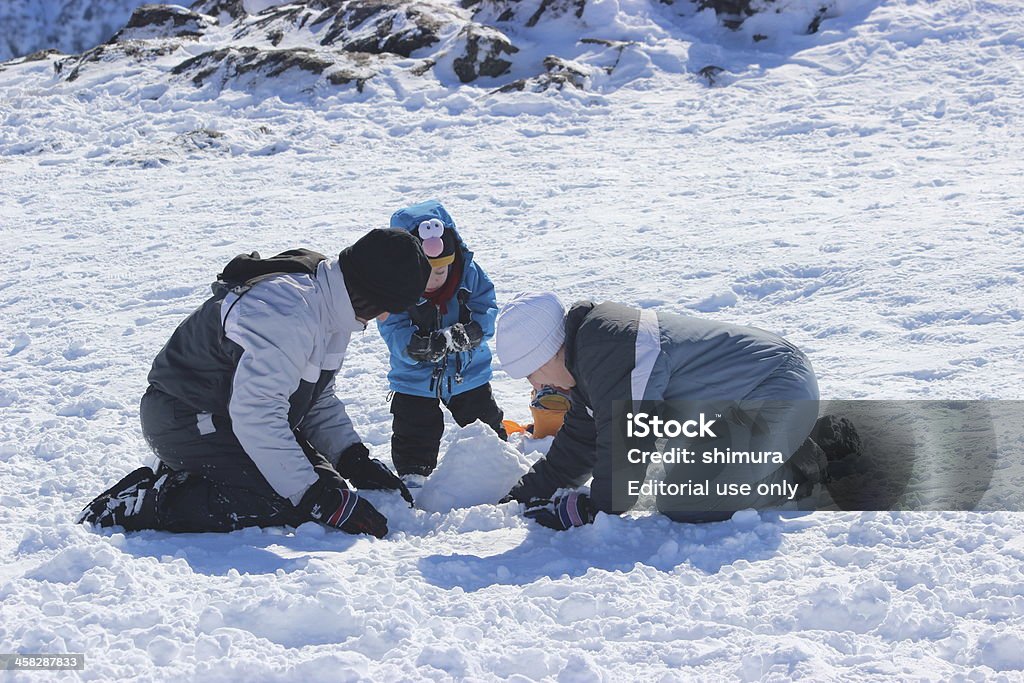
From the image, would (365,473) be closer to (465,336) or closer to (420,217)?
(465,336)

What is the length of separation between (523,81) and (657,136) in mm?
2276

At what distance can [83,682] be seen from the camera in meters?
2.57

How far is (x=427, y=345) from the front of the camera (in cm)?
469

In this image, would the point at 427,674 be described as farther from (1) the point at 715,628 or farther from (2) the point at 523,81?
(2) the point at 523,81

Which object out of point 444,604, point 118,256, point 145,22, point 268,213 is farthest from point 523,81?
point 444,604

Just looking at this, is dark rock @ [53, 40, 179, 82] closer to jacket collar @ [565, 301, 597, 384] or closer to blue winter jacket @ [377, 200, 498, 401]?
blue winter jacket @ [377, 200, 498, 401]

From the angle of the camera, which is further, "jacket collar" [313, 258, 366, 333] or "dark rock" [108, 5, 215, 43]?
"dark rock" [108, 5, 215, 43]

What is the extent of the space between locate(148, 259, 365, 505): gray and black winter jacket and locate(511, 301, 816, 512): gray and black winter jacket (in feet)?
2.95

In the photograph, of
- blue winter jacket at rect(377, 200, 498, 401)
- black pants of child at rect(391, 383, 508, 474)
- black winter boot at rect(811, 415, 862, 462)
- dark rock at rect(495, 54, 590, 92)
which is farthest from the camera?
dark rock at rect(495, 54, 590, 92)

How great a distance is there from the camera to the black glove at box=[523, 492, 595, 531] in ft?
12.5

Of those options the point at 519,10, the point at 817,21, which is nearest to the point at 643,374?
the point at 817,21

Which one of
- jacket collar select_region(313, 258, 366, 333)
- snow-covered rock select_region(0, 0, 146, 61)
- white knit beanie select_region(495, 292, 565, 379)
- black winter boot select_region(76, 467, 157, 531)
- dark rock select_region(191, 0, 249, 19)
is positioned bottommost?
black winter boot select_region(76, 467, 157, 531)

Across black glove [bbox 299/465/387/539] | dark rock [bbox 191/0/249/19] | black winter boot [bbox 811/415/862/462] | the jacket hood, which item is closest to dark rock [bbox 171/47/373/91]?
dark rock [bbox 191/0/249/19]

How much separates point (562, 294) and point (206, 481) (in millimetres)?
3633
